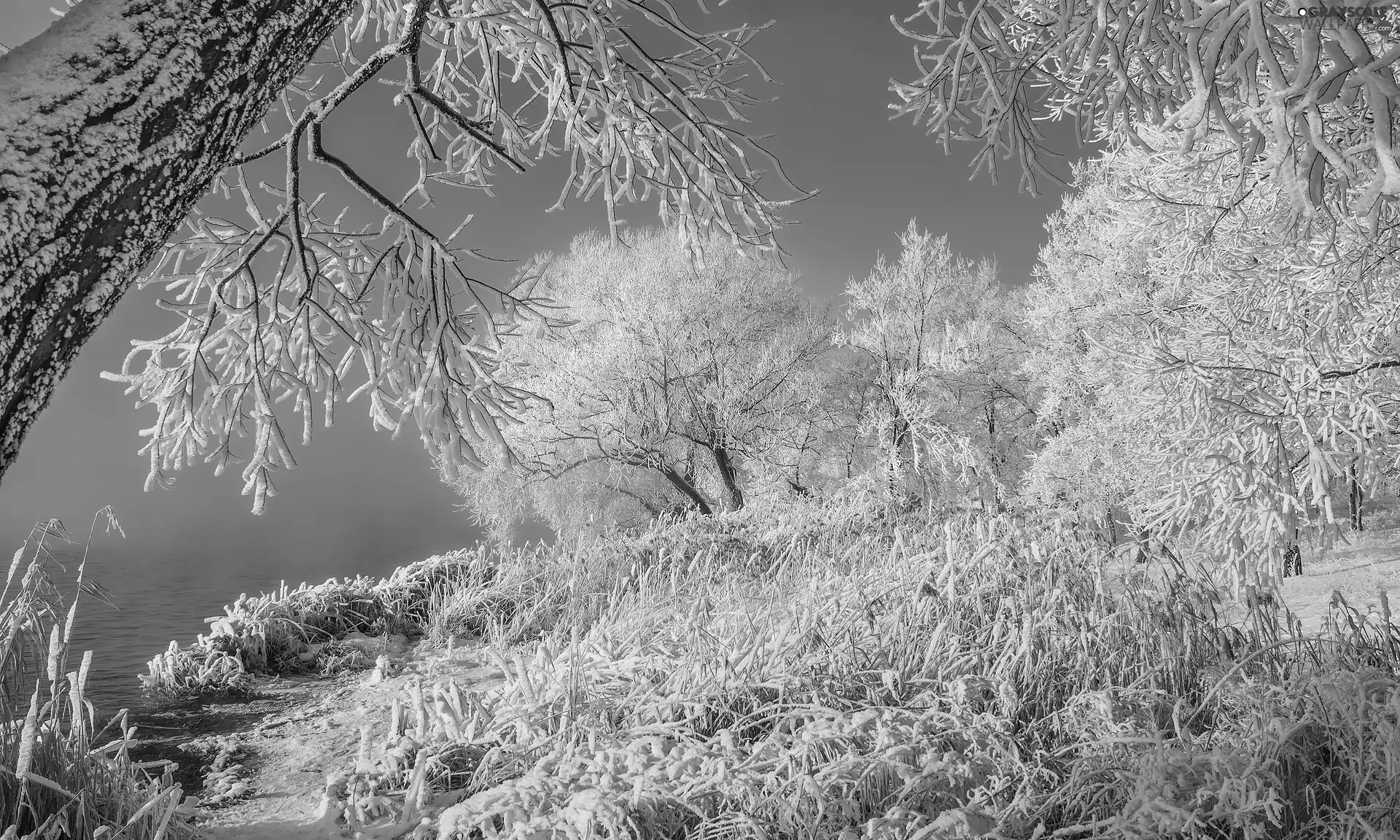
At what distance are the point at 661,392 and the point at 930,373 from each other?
237 inches

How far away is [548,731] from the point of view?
10.3 ft

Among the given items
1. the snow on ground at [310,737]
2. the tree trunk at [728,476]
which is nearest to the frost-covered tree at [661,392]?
the tree trunk at [728,476]

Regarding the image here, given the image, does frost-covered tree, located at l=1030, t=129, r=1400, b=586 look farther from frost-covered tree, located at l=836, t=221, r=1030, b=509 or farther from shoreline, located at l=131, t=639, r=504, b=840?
frost-covered tree, located at l=836, t=221, r=1030, b=509

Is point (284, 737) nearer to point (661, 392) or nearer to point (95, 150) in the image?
point (95, 150)

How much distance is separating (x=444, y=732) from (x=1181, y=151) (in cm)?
331

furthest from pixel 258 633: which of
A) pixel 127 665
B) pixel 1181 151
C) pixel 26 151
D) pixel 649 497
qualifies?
pixel 649 497

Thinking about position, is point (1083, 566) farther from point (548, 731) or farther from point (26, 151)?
point (26, 151)

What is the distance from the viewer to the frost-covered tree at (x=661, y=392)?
52.9ft

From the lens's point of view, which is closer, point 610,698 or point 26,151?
point 26,151

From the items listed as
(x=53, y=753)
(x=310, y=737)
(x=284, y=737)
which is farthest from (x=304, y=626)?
(x=53, y=753)

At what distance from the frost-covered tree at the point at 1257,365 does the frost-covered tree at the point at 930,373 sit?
→ 7.96 meters

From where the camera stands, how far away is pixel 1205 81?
5.41ft

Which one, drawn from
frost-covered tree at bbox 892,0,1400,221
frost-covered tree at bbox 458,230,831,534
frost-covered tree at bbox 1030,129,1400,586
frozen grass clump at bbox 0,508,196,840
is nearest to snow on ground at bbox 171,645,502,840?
frozen grass clump at bbox 0,508,196,840

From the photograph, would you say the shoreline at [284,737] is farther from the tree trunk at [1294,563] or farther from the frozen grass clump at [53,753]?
the tree trunk at [1294,563]
